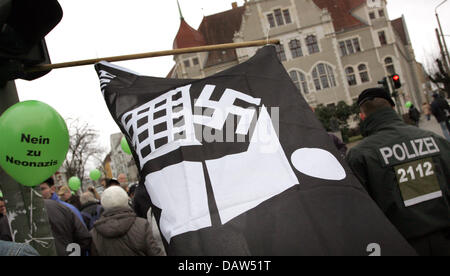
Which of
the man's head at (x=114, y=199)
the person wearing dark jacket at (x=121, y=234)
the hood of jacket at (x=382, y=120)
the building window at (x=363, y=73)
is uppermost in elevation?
the building window at (x=363, y=73)

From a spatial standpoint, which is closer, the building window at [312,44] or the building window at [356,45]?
the building window at [312,44]

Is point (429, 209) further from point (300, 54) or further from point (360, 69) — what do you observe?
point (360, 69)

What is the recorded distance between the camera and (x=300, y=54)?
3850 centimetres

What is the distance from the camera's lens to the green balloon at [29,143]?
7.82 feet

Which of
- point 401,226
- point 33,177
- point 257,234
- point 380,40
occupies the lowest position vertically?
point 401,226

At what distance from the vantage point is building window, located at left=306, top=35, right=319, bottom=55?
3834 centimetres

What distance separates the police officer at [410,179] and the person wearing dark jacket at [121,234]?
2009 mm

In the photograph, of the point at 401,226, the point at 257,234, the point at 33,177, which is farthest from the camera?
the point at 33,177

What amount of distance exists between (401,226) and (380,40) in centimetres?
4281

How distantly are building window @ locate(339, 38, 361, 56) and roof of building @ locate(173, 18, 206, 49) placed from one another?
1659 cm

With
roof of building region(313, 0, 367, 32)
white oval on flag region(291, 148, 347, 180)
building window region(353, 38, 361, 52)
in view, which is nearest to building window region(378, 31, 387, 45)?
roof of building region(313, 0, 367, 32)

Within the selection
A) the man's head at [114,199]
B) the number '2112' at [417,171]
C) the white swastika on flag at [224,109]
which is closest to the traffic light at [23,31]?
the white swastika on flag at [224,109]

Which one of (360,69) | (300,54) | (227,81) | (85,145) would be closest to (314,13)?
(300,54)

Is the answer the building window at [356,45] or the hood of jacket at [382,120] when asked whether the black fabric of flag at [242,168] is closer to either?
the hood of jacket at [382,120]
